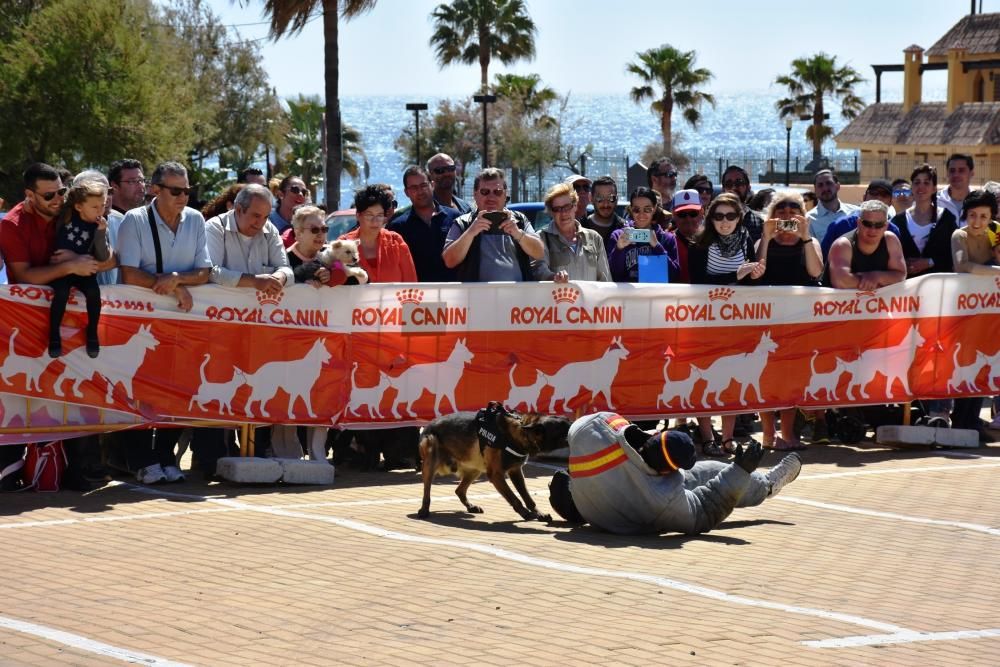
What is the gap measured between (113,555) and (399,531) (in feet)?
5.66

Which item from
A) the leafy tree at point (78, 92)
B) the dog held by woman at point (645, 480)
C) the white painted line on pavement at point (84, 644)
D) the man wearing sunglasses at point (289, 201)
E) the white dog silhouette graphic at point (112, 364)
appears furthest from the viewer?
the leafy tree at point (78, 92)

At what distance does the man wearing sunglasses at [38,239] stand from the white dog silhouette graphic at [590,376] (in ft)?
12.0

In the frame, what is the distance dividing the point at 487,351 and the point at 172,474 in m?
2.55

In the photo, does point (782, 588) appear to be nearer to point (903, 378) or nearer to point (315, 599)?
point (315, 599)

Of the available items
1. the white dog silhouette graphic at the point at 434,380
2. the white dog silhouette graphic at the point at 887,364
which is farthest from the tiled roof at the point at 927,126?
the white dog silhouette graphic at the point at 434,380

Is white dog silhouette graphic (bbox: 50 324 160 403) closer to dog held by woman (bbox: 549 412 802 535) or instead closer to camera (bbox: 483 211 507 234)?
camera (bbox: 483 211 507 234)

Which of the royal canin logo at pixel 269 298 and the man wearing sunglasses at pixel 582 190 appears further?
the man wearing sunglasses at pixel 582 190

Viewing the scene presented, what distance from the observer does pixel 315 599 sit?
7762mm

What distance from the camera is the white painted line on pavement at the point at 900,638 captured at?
714cm

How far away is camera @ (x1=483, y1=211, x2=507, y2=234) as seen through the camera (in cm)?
1191

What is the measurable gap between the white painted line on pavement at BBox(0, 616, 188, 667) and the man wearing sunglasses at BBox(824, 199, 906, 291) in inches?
315

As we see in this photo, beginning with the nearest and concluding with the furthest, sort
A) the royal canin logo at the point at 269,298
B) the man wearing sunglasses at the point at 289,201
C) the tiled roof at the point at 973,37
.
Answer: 1. the royal canin logo at the point at 269,298
2. the man wearing sunglasses at the point at 289,201
3. the tiled roof at the point at 973,37

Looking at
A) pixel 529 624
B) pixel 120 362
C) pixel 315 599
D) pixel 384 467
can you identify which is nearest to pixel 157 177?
pixel 120 362

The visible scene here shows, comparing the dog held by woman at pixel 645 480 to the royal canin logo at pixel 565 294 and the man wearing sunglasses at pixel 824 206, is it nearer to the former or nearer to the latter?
the royal canin logo at pixel 565 294
